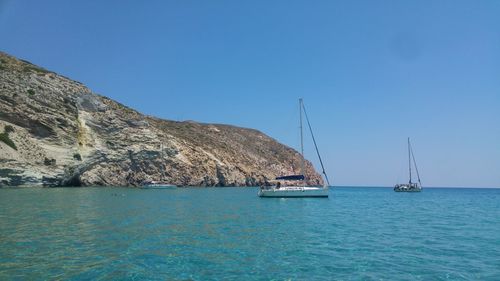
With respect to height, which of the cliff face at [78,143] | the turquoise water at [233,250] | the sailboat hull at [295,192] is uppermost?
the cliff face at [78,143]

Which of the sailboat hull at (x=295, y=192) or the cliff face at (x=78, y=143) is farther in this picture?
the cliff face at (x=78, y=143)

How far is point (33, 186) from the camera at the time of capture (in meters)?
61.9

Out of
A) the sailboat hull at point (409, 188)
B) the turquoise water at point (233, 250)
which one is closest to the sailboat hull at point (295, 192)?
the turquoise water at point (233, 250)

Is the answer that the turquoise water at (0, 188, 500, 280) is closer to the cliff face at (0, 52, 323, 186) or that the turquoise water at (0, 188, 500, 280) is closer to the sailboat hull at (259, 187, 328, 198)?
the sailboat hull at (259, 187, 328, 198)

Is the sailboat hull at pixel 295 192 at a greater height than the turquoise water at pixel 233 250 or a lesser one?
greater

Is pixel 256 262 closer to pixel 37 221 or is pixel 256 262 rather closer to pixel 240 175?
pixel 37 221

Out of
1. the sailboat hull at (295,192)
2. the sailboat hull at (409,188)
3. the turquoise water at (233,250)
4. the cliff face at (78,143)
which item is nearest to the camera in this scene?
the turquoise water at (233,250)

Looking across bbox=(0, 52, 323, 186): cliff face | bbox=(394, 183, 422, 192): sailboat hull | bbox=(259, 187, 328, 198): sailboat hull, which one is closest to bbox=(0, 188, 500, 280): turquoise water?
bbox=(259, 187, 328, 198): sailboat hull

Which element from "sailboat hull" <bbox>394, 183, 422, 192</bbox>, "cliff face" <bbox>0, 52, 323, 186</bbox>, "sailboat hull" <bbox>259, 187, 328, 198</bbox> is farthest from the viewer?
"sailboat hull" <bbox>394, 183, 422, 192</bbox>

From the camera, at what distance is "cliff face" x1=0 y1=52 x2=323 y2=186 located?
211ft

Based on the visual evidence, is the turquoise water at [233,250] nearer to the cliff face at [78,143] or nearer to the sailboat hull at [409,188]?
the cliff face at [78,143]

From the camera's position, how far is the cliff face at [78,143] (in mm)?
64250

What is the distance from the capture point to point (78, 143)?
2869 inches

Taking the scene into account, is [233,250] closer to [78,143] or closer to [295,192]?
[295,192]
